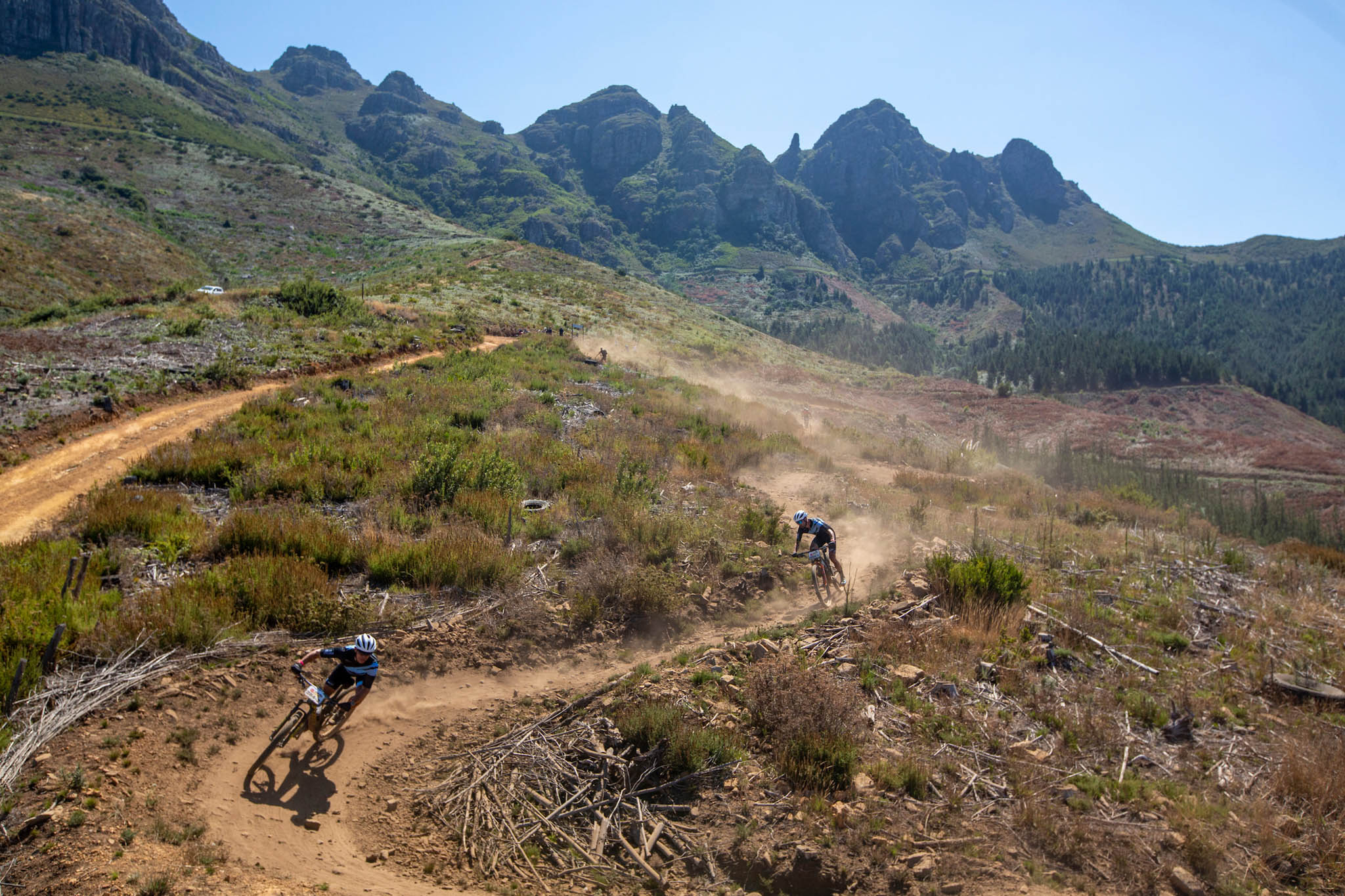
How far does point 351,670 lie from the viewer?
6578 mm

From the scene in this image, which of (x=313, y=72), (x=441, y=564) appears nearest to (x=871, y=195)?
(x=313, y=72)

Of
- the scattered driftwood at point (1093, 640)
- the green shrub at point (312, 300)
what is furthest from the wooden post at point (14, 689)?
the green shrub at point (312, 300)

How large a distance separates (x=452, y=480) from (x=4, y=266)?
120 ft

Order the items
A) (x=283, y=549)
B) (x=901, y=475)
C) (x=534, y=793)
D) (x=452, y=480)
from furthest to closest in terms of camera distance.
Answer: (x=901, y=475), (x=452, y=480), (x=283, y=549), (x=534, y=793)

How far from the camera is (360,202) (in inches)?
2562

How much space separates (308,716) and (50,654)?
2.39m

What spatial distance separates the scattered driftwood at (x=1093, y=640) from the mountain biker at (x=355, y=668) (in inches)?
351

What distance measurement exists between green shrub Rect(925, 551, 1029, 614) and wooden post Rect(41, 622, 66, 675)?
10374 millimetres

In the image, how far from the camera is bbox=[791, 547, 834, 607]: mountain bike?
10.5 meters

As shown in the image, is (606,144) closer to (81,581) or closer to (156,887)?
(81,581)

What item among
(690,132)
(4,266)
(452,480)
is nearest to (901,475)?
(452,480)

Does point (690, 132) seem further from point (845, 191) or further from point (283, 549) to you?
point (283, 549)

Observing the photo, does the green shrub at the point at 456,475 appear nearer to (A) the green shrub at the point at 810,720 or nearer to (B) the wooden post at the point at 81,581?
(B) the wooden post at the point at 81,581

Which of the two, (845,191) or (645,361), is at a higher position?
(845,191)
